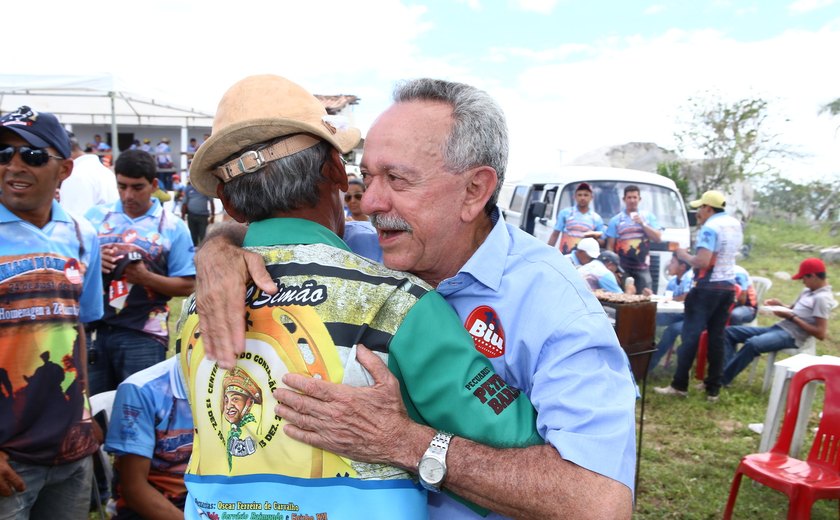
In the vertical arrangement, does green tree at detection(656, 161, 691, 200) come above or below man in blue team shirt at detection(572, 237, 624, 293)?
above

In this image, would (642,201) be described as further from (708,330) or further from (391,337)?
(391,337)

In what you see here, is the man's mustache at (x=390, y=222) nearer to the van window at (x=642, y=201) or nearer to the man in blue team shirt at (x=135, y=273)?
the man in blue team shirt at (x=135, y=273)

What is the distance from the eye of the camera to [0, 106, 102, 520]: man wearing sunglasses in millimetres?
2445

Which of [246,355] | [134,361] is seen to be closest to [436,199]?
[246,355]

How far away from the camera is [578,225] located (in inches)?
366

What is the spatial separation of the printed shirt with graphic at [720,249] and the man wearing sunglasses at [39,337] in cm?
608

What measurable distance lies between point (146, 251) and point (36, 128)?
1499 mm

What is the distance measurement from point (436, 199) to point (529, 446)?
2.17 feet

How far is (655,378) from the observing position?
8.16 metres

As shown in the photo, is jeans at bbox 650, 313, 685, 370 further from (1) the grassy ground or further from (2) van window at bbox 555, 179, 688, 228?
(2) van window at bbox 555, 179, 688, 228

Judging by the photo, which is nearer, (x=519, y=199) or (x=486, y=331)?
(x=486, y=331)

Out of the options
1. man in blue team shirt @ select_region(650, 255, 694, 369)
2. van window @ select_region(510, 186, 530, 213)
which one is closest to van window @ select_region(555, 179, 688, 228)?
van window @ select_region(510, 186, 530, 213)

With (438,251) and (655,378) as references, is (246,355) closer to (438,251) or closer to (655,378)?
(438,251)

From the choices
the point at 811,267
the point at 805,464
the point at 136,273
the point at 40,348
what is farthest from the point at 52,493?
the point at 811,267
